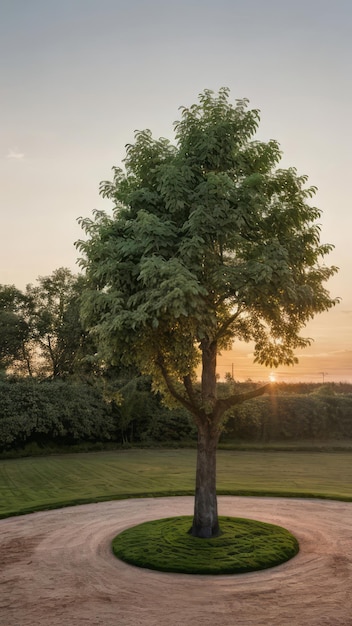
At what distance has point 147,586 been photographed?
30.7 ft

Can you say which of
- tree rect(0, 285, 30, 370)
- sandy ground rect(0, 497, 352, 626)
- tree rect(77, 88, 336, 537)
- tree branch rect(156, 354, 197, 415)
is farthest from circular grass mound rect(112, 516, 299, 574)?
tree rect(0, 285, 30, 370)

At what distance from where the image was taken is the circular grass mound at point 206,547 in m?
10.4

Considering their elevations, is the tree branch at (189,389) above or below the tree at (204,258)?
below

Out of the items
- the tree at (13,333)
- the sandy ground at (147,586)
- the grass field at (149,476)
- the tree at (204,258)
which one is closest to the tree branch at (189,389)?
the tree at (204,258)

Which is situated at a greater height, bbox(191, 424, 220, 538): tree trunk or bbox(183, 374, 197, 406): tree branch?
bbox(183, 374, 197, 406): tree branch

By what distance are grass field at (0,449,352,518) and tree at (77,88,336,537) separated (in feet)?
23.3

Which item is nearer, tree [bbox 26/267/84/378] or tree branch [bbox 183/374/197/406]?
tree branch [bbox 183/374/197/406]

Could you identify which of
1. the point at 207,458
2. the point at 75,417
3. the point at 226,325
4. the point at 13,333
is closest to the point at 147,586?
the point at 207,458

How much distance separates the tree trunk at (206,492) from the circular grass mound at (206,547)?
0.28 metres

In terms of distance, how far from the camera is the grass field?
1881 centimetres

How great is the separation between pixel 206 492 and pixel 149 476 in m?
11.8

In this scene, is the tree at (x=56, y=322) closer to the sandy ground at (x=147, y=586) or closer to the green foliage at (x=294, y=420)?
the green foliage at (x=294, y=420)

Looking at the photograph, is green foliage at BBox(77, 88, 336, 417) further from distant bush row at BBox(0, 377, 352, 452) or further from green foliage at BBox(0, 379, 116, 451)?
green foliage at BBox(0, 379, 116, 451)

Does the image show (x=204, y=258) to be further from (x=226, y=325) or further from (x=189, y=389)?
(x=189, y=389)
